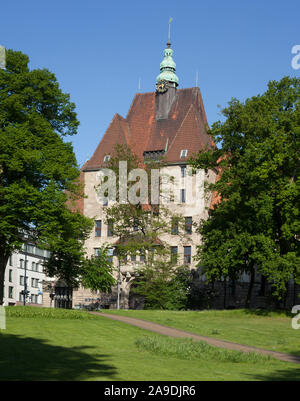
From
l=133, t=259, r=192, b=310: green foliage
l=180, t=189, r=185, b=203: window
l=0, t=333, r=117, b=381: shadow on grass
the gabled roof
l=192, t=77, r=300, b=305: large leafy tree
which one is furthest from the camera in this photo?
the gabled roof

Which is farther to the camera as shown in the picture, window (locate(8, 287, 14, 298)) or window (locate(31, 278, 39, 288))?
window (locate(31, 278, 39, 288))

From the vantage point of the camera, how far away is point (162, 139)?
83688 mm

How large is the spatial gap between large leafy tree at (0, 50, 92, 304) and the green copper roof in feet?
151

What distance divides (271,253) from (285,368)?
25.1 metres

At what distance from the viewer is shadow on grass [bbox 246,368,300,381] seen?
14.9 meters

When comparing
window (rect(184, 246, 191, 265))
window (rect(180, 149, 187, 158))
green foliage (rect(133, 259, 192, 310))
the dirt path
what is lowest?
the dirt path

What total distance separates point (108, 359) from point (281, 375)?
461cm

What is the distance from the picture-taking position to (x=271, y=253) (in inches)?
1676

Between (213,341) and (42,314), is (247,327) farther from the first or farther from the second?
(42,314)

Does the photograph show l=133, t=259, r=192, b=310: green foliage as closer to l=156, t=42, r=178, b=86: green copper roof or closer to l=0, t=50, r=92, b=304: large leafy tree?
l=0, t=50, r=92, b=304: large leafy tree

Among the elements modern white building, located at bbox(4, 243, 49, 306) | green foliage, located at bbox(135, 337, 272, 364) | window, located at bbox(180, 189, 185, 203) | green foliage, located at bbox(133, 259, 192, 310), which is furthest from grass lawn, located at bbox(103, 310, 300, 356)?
modern white building, located at bbox(4, 243, 49, 306)

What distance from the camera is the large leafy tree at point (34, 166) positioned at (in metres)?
38.0

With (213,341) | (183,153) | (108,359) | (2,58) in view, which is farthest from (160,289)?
(108,359)

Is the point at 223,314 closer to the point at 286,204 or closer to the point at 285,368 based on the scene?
the point at 286,204
